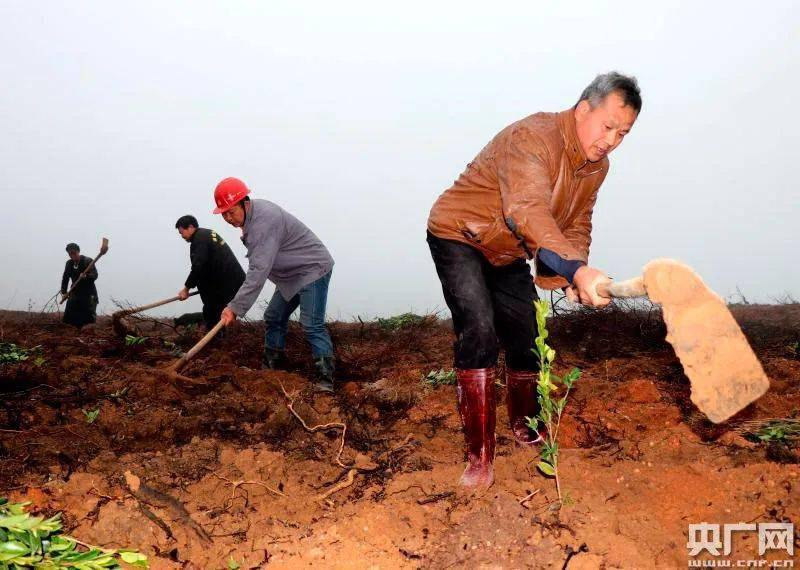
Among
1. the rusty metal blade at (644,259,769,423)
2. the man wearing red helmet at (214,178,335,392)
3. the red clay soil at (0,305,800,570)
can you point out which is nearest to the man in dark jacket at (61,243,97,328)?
the red clay soil at (0,305,800,570)

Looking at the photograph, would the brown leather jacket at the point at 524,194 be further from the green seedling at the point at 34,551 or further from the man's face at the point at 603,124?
the green seedling at the point at 34,551

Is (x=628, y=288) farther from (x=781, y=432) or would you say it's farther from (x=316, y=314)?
(x=316, y=314)

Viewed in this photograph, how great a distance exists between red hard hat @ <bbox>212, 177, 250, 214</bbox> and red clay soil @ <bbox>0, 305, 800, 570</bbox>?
149 cm

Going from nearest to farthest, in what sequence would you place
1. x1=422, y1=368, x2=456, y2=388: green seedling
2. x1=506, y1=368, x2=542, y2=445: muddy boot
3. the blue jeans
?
1. x1=506, y1=368, x2=542, y2=445: muddy boot
2. x1=422, y1=368, x2=456, y2=388: green seedling
3. the blue jeans

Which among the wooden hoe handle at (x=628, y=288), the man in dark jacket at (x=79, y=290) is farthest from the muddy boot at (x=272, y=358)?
the man in dark jacket at (x=79, y=290)

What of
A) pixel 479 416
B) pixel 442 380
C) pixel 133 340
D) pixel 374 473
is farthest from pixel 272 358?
pixel 479 416

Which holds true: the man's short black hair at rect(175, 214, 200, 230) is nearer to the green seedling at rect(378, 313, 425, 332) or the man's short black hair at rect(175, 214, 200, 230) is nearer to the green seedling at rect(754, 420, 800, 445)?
the green seedling at rect(378, 313, 425, 332)

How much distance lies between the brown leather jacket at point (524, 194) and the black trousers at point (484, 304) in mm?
82

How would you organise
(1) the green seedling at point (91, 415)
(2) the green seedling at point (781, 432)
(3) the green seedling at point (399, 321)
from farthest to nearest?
(3) the green seedling at point (399, 321) → (1) the green seedling at point (91, 415) → (2) the green seedling at point (781, 432)

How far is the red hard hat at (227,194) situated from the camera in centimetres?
462

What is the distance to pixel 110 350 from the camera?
6547 millimetres

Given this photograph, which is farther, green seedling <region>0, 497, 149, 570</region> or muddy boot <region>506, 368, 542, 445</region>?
muddy boot <region>506, 368, 542, 445</region>

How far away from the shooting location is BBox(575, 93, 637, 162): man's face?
225cm

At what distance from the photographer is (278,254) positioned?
4.93 meters
